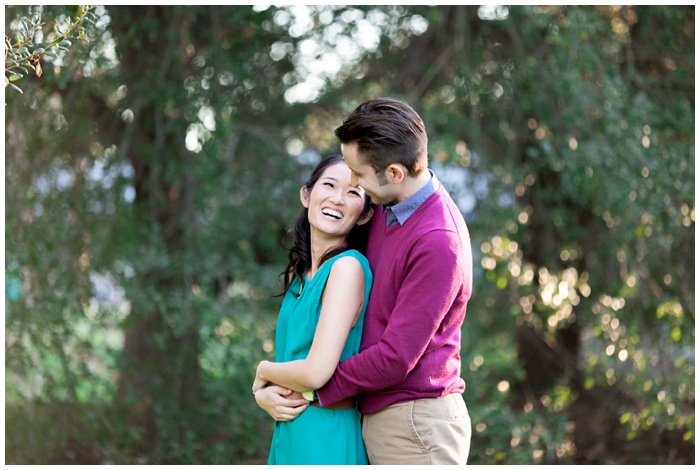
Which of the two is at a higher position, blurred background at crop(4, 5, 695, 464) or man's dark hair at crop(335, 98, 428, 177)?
man's dark hair at crop(335, 98, 428, 177)

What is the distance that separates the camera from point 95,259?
14.5 ft

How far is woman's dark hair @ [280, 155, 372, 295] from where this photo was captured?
2.29 meters

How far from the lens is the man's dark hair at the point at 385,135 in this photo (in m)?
2.05

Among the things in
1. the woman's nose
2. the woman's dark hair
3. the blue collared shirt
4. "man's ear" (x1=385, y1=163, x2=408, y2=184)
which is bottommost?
the woman's dark hair

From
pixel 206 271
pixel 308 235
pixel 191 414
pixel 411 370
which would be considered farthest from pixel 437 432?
pixel 191 414

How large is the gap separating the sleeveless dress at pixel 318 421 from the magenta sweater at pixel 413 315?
1.9 inches

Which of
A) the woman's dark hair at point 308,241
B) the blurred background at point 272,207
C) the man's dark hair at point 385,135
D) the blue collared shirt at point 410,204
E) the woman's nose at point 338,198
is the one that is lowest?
the blurred background at point 272,207

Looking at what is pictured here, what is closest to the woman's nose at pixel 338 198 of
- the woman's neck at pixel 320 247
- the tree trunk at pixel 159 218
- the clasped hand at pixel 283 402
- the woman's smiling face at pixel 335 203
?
the woman's smiling face at pixel 335 203

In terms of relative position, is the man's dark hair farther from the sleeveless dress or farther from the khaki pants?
the khaki pants

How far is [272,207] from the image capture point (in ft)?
16.2

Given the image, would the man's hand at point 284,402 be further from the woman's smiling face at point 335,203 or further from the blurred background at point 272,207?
the blurred background at point 272,207

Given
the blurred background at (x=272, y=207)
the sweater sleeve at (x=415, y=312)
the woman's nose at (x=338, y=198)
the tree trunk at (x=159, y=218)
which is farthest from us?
the tree trunk at (x=159, y=218)

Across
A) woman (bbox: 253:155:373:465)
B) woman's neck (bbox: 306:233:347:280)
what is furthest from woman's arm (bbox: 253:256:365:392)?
woman's neck (bbox: 306:233:347:280)

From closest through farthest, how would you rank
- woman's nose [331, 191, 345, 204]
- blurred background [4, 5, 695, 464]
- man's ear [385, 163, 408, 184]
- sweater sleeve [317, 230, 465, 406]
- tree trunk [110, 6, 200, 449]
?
sweater sleeve [317, 230, 465, 406], man's ear [385, 163, 408, 184], woman's nose [331, 191, 345, 204], blurred background [4, 5, 695, 464], tree trunk [110, 6, 200, 449]
